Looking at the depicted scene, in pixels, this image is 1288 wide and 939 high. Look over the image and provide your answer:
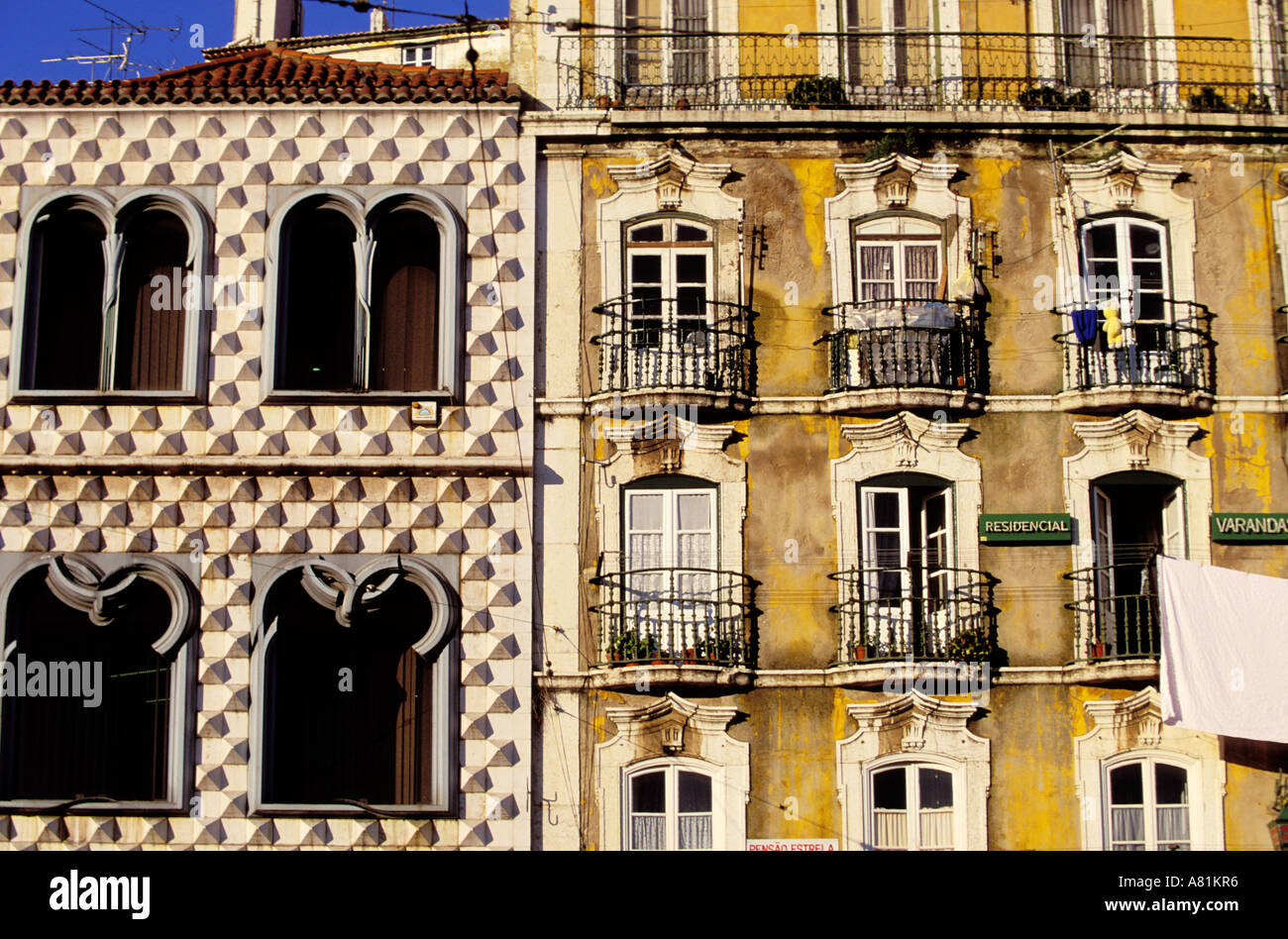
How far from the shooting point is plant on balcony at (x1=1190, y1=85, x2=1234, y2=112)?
25.2 meters

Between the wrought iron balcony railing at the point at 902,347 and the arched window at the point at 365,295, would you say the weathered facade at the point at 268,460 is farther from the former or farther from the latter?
the wrought iron balcony railing at the point at 902,347

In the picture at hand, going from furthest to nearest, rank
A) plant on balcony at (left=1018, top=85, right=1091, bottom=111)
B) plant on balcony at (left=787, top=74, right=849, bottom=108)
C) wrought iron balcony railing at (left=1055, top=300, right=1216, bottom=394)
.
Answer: plant on balcony at (left=1018, top=85, right=1091, bottom=111)
plant on balcony at (left=787, top=74, right=849, bottom=108)
wrought iron balcony railing at (left=1055, top=300, right=1216, bottom=394)

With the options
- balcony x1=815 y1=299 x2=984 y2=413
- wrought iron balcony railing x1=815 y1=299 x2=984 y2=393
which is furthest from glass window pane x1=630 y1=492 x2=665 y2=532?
wrought iron balcony railing x1=815 y1=299 x2=984 y2=393

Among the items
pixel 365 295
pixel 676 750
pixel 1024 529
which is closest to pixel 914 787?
pixel 676 750

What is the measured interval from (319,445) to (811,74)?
9.59 metres

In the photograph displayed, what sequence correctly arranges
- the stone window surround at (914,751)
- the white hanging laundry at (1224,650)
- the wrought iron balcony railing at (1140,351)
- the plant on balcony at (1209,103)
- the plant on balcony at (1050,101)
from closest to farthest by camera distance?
the white hanging laundry at (1224,650), the stone window surround at (914,751), the wrought iron balcony railing at (1140,351), the plant on balcony at (1050,101), the plant on balcony at (1209,103)

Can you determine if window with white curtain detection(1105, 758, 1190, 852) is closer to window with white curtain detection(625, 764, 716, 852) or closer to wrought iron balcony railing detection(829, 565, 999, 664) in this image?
wrought iron balcony railing detection(829, 565, 999, 664)

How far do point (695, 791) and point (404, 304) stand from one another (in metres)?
8.39

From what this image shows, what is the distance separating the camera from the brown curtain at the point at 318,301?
78.5 feet

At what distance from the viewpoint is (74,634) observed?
23.0m

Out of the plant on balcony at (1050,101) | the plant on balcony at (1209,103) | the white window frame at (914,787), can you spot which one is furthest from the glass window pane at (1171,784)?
the plant on balcony at (1209,103)

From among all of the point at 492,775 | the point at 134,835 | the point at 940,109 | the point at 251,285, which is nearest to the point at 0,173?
the point at 251,285

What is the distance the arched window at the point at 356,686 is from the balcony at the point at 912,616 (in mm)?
5724

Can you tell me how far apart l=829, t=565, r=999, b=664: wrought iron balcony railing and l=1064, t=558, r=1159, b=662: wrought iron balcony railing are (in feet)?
4.13
